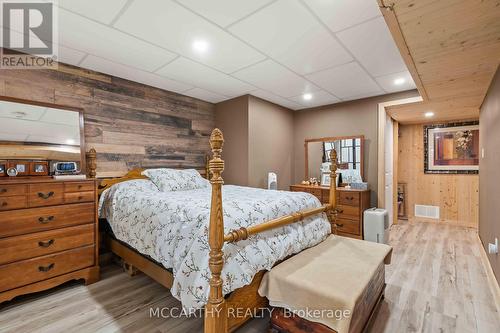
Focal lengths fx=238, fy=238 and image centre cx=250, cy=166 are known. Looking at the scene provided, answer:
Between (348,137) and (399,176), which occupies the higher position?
(348,137)

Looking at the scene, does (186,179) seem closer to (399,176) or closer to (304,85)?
(304,85)

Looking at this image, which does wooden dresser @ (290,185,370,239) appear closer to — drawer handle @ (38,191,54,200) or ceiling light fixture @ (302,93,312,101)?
ceiling light fixture @ (302,93,312,101)

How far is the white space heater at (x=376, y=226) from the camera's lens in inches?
129

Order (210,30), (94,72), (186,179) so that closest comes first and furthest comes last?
(210,30)
(94,72)
(186,179)

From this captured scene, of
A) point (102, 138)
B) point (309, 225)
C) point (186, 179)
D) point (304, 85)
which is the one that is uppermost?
point (304, 85)

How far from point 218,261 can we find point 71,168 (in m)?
2.24

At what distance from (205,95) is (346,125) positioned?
248cm

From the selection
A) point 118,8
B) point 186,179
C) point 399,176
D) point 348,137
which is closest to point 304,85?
point 348,137

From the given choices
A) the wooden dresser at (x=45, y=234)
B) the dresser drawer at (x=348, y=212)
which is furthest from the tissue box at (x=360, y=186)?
the wooden dresser at (x=45, y=234)

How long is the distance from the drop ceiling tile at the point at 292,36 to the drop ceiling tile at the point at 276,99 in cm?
102

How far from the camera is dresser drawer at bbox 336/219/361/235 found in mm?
3602

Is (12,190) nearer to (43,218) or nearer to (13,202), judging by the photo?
(13,202)

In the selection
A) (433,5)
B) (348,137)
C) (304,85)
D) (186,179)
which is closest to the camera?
(433,5)

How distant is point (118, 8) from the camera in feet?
5.79
